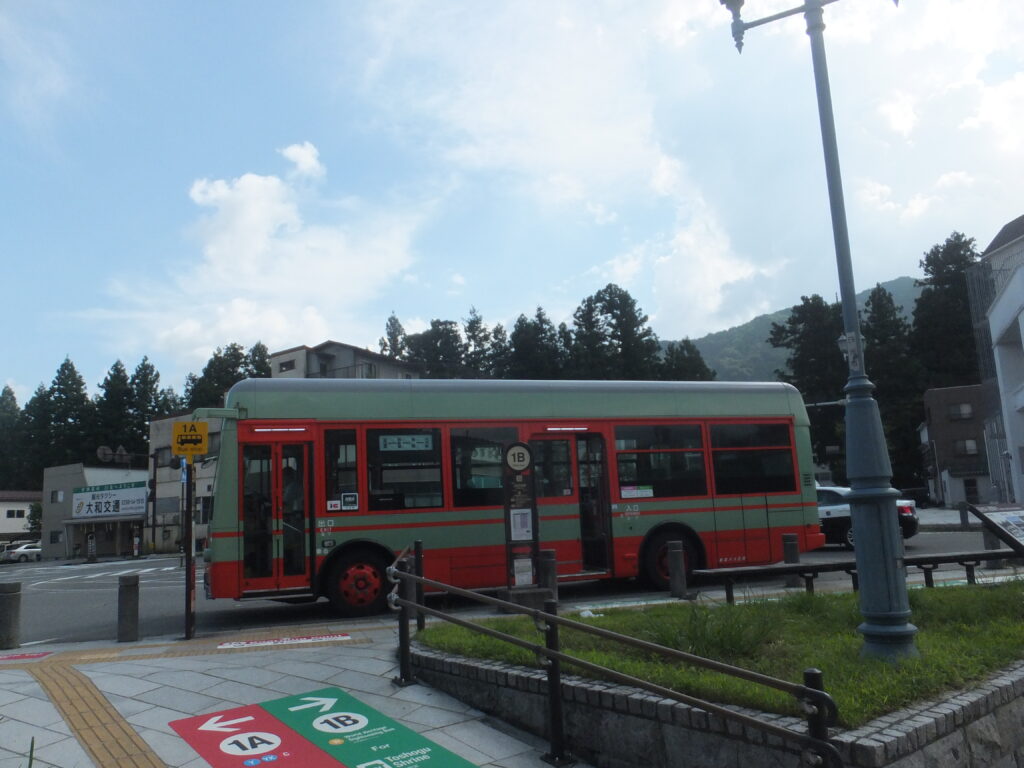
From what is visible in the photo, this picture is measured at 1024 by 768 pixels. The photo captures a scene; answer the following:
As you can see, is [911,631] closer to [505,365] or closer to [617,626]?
[617,626]

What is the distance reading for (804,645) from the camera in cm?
619

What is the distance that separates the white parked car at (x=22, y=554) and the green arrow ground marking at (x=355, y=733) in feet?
220

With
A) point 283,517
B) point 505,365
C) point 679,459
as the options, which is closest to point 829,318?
point 505,365

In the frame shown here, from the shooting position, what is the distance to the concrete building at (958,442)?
5912cm

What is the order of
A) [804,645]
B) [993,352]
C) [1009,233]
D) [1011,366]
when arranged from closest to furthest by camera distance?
[804,645] → [1011,366] → [993,352] → [1009,233]

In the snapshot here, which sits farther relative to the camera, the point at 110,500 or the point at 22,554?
the point at 22,554

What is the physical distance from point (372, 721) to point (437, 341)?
285ft

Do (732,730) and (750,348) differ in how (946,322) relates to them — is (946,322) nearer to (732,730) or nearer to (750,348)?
Answer: (750,348)

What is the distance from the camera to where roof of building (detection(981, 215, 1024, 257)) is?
1778 inches

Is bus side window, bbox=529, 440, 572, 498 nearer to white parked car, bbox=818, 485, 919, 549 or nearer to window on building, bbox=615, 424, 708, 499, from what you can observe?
window on building, bbox=615, 424, 708, 499

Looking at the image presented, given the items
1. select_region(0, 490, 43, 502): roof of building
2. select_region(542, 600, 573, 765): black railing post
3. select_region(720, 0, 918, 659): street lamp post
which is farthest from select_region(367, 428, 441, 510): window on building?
select_region(0, 490, 43, 502): roof of building

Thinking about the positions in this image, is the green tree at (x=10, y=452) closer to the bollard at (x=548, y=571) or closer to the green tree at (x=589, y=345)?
the green tree at (x=589, y=345)

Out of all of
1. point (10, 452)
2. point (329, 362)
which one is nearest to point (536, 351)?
point (329, 362)

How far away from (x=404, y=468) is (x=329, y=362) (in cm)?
5193
